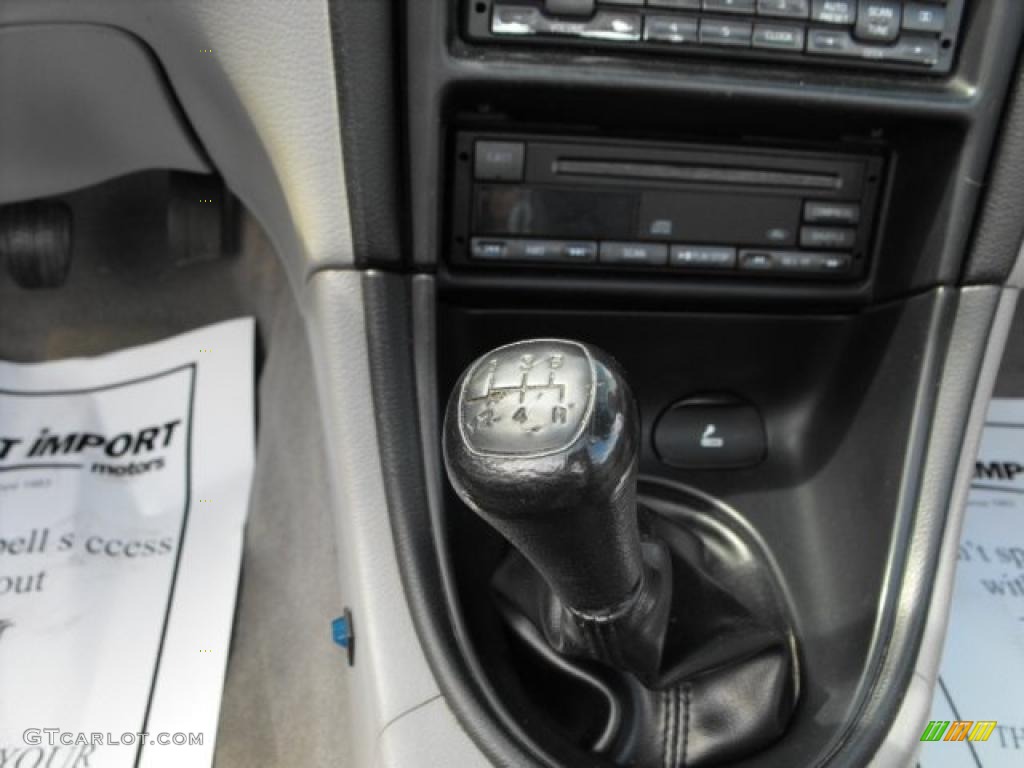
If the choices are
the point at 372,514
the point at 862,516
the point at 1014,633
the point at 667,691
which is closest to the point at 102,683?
the point at 372,514

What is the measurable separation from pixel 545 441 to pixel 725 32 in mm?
335

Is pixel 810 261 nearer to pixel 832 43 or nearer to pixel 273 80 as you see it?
pixel 832 43

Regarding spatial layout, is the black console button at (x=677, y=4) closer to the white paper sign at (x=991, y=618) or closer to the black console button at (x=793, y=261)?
the black console button at (x=793, y=261)

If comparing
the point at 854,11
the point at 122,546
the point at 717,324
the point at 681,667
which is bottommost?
the point at 122,546

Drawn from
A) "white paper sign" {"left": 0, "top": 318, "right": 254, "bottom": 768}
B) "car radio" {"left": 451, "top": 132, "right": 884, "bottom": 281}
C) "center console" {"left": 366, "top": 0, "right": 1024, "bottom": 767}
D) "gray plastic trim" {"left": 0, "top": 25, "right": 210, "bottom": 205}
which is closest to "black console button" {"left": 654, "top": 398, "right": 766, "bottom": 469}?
"center console" {"left": 366, "top": 0, "right": 1024, "bottom": 767}

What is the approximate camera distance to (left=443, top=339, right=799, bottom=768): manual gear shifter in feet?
1.25

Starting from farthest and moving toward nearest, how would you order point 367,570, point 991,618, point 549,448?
point 991,618, point 367,570, point 549,448

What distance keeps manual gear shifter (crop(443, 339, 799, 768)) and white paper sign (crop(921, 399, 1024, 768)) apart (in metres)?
0.16

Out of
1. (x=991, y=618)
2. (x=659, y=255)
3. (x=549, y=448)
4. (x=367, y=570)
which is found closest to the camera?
(x=549, y=448)

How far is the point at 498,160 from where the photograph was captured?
626 mm

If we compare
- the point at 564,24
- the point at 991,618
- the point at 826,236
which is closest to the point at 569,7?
the point at 564,24

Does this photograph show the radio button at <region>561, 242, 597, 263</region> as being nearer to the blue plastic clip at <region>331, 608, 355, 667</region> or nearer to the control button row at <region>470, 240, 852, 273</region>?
the control button row at <region>470, 240, 852, 273</region>

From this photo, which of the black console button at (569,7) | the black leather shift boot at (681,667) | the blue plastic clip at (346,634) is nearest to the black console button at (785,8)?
the black console button at (569,7)

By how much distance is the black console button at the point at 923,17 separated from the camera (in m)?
0.62
